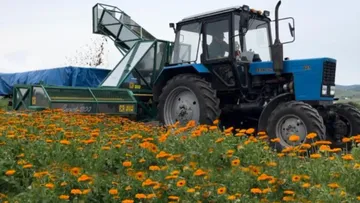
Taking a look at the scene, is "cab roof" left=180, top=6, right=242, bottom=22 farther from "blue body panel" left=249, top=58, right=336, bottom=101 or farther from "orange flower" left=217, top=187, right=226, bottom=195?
"orange flower" left=217, top=187, right=226, bottom=195

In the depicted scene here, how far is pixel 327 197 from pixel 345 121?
189 inches

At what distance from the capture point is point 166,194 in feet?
12.1

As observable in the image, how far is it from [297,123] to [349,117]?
1384 mm

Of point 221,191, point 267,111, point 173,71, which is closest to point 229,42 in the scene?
point 267,111

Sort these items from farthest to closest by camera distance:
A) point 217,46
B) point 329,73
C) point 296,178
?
point 217,46 < point 329,73 < point 296,178

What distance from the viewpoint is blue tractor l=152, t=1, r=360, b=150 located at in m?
7.39

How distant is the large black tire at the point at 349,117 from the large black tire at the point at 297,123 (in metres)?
0.98

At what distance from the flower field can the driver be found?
327 cm

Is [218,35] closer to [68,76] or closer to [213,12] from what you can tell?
[213,12]

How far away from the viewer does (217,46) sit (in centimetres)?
870

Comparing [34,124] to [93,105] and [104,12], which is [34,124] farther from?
[104,12]

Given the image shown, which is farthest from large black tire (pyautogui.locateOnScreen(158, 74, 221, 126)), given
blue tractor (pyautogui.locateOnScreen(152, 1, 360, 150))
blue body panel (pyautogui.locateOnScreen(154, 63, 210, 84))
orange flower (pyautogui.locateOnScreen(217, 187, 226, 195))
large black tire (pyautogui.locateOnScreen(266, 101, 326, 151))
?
orange flower (pyautogui.locateOnScreen(217, 187, 226, 195))

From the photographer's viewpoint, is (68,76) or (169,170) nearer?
(169,170)

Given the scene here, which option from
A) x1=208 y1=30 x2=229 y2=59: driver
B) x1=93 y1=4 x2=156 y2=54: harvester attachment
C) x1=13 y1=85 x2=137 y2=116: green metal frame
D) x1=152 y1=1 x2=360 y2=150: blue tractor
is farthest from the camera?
x1=93 y1=4 x2=156 y2=54: harvester attachment
